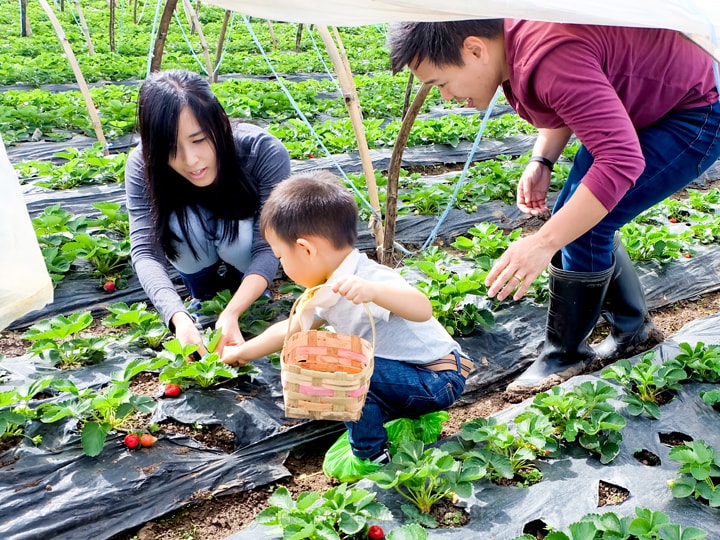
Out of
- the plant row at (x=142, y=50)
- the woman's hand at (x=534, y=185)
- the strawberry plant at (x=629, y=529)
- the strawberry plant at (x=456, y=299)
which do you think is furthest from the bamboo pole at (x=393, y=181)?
the plant row at (x=142, y=50)

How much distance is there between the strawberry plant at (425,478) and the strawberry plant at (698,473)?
509mm

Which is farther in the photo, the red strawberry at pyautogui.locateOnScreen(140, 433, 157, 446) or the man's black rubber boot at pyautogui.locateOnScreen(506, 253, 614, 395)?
the man's black rubber boot at pyautogui.locateOnScreen(506, 253, 614, 395)

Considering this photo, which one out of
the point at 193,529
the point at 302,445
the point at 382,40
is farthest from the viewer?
the point at 382,40

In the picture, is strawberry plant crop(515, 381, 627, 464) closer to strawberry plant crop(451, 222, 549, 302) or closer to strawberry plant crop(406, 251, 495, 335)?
strawberry plant crop(406, 251, 495, 335)

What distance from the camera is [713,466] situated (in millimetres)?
1853

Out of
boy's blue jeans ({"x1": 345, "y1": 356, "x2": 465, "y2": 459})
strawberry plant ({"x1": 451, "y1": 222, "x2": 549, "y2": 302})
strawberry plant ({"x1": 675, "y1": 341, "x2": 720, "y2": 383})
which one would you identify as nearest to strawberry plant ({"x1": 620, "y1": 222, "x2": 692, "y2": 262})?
strawberry plant ({"x1": 451, "y1": 222, "x2": 549, "y2": 302})

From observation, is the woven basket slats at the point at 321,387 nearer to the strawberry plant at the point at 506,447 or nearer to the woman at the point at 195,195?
the strawberry plant at the point at 506,447

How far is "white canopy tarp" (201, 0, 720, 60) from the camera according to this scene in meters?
1.60

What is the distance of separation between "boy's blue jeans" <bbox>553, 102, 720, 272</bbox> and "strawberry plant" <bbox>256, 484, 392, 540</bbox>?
1112mm

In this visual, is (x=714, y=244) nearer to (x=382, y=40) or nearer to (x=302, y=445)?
(x=302, y=445)

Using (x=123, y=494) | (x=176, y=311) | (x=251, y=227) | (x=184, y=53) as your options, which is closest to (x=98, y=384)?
(x=176, y=311)

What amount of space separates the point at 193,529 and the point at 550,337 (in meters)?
1.39

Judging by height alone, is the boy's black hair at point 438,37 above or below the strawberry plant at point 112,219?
above

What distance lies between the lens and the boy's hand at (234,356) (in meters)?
2.34
